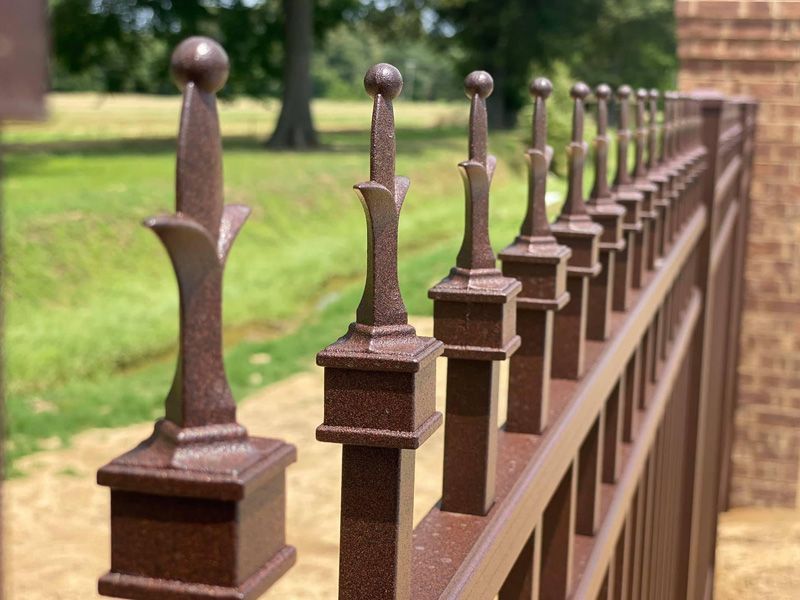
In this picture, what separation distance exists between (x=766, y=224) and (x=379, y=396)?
7.03 metres

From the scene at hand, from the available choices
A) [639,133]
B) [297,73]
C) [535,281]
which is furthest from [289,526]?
[297,73]

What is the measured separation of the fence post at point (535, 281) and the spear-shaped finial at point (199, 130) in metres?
1.10

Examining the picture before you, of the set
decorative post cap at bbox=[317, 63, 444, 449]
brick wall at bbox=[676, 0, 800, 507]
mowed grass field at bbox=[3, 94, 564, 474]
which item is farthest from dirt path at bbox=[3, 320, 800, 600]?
decorative post cap at bbox=[317, 63, 444, 449]

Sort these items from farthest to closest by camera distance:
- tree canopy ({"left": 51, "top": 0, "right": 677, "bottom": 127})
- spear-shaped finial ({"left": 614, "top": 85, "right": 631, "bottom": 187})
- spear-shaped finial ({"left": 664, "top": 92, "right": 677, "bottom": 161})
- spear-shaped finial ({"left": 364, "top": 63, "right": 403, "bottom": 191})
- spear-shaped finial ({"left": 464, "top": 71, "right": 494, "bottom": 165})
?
tree canopy ({"left": 51, "top": 0, "right": 677, "bottom": 127}) → spear-shaped finial ({"left": 664, "top": 92, "right": 677, "bottom": 161}) → spear-shaped finial ({"left": 614, "top": 85, "right": 631, "bottom": 187}) → spear-shaped finial ({"left": 464, "top": 71, "right": 494, "bottom": 165}) → spear-shaped finial ({"left": 364, "top": 63, "right": 403, "bottom": 191})

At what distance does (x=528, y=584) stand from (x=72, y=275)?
1273cm

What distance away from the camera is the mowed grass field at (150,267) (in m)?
9.48

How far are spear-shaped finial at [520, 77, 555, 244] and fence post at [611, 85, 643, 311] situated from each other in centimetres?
115

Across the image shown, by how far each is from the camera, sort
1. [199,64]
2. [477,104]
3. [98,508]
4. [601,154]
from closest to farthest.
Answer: [199,64], [477,104], [601,154], [98,508]

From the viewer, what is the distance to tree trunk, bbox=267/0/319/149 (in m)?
28.0

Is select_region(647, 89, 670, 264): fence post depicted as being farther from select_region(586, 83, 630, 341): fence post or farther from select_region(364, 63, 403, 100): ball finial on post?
select_region(364, 63, 403, 100): ball finial on post

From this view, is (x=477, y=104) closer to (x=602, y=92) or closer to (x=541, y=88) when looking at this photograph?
(x=541, y=88)

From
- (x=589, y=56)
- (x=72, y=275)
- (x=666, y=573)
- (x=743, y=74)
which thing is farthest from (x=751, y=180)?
(x=589, y=56)

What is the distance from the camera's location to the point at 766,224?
24.8 feet

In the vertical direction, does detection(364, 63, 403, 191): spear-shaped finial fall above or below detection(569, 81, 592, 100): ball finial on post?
below
